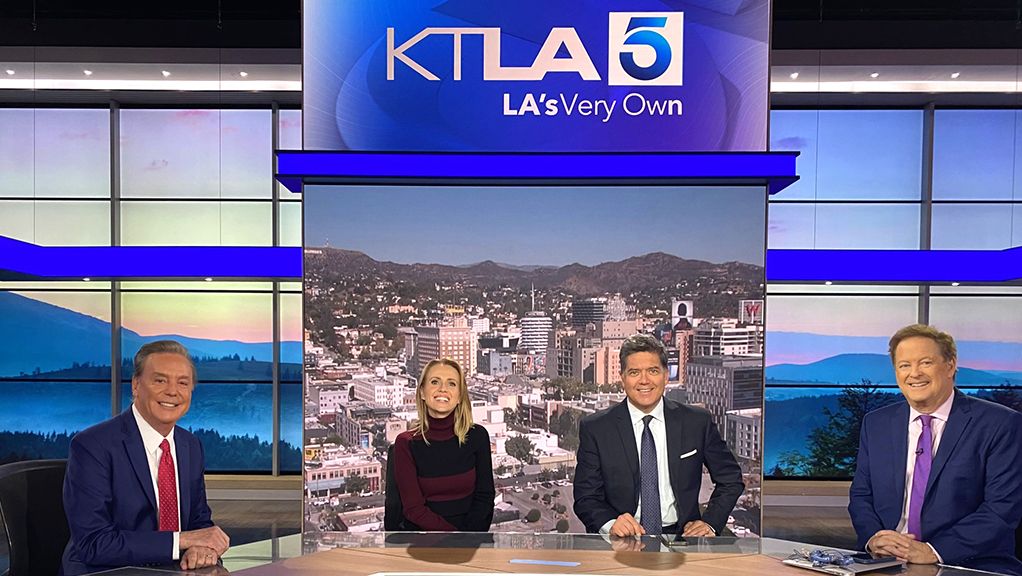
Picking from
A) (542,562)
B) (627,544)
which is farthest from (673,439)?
(542,562)

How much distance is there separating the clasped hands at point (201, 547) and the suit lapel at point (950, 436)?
235 centimetres

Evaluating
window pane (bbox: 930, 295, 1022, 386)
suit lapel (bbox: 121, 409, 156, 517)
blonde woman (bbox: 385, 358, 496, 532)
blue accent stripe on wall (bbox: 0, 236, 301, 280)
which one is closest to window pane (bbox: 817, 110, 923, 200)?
window pane (bbox: 930, 295, 1022, 386)

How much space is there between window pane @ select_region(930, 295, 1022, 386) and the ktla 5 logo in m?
6.19

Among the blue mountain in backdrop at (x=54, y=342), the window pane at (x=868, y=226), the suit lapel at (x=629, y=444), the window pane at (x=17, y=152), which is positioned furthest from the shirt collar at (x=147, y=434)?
the window pane at (x=868, y=226)

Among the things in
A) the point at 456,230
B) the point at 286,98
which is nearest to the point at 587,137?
the point at 456,230

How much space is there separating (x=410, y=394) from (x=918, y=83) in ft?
22.3

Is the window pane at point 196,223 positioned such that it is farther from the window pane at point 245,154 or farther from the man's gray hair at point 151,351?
the man's gray hair at point 151,351

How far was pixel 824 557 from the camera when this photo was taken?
2129mm

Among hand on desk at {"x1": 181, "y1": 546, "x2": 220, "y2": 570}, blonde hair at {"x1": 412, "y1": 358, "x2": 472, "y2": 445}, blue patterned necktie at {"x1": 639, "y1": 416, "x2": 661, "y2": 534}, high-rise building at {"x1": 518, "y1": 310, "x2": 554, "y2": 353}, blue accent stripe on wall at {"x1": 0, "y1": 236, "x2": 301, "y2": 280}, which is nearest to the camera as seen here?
hand on desk at {"x1": 181, "y1": 546, "x2": 220, "y2": 570}

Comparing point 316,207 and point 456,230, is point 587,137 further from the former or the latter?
point 316,207

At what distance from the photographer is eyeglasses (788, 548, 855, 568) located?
210 cm

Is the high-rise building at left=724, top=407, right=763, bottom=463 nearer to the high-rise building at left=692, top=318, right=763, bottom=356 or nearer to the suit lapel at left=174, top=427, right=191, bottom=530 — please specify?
the high-rise building at left=692, top=318, right=763, bottom=356

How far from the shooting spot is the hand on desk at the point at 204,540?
6.89 ft

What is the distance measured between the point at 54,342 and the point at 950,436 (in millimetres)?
9113
